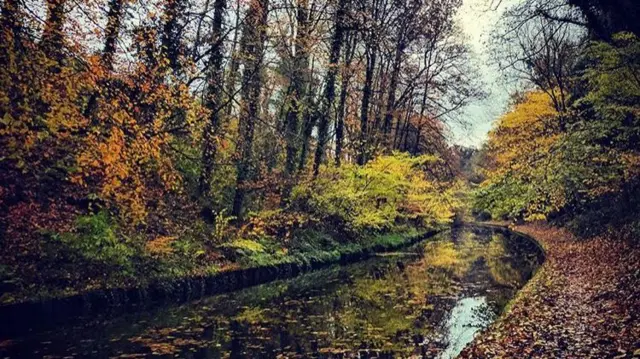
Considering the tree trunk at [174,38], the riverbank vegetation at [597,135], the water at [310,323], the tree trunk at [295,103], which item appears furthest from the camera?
the tree trunk at [295,103]

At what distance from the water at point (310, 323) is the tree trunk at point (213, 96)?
14.2 ft

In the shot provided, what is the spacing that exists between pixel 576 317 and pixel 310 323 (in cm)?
494

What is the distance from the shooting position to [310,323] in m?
10.1

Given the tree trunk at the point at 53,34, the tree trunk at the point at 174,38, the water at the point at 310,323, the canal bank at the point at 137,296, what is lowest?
the water at the point at 310,323

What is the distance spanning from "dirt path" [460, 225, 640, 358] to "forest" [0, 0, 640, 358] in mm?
268

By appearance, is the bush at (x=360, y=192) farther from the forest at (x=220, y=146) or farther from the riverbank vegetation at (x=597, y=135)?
the riverbank vegetation at (x=597, y=135)

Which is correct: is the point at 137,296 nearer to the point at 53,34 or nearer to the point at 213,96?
the point at 213,96

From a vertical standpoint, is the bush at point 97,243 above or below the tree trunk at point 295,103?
below

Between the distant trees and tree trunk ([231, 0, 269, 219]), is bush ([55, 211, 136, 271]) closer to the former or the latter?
the distant trees

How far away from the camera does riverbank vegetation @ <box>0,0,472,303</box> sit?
23.8 feet

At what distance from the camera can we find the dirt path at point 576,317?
668cm

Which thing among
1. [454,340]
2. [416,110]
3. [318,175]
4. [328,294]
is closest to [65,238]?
[328,294]

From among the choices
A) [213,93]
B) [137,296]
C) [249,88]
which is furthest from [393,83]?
[137,296]

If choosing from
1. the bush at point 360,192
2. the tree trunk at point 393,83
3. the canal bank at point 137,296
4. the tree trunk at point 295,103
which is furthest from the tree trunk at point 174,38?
the tree trunk at point 393,83
